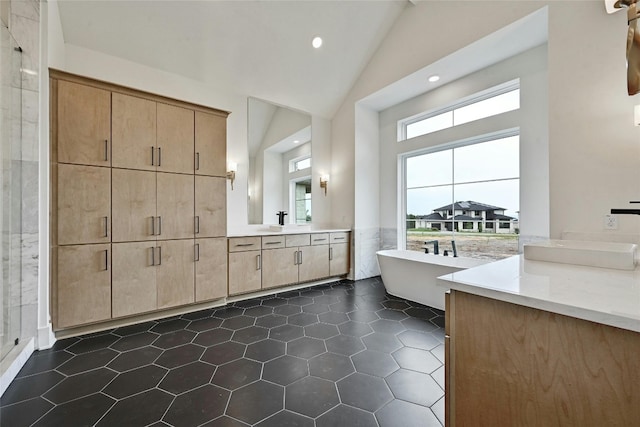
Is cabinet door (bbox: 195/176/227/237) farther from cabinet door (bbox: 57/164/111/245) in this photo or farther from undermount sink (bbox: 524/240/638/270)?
undermount sink (bbox: 524/240/638/270)

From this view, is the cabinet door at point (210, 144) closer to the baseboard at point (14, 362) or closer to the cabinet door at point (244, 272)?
the cabinet door at point (244, 272)

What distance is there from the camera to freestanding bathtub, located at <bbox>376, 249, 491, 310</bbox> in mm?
3174

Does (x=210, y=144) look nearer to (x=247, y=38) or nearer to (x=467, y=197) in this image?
(x=247, y=38)

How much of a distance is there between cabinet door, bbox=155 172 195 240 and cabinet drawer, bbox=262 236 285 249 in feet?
3.18

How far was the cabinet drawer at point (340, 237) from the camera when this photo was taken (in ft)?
14.7

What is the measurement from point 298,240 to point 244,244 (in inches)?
33.6

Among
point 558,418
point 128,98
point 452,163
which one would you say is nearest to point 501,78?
point 452,163

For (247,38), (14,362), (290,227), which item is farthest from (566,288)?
(247,38)

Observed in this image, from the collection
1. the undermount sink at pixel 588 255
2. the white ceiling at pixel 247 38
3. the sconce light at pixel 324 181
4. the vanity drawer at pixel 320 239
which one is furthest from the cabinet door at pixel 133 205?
the undermount sink at pixel 588 255

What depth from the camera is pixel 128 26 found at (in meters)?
2.98

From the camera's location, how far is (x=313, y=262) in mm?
4227

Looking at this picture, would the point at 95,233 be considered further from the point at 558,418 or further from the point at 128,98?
the point at 558,418

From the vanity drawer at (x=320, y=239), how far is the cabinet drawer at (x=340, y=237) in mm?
117

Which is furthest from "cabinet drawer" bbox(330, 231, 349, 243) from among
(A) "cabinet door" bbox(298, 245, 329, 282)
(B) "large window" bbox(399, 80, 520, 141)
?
(B) "large window" bbox(399, 80, 520, 141)
